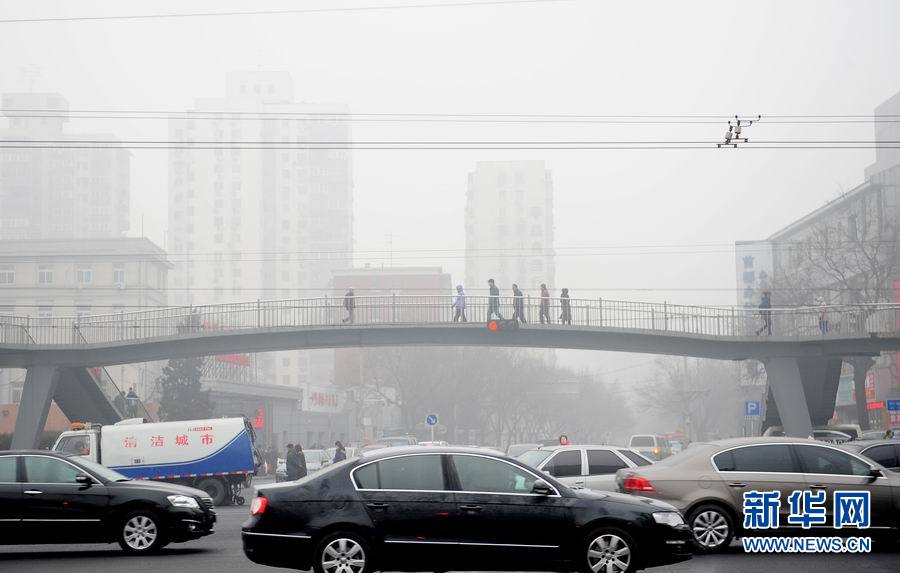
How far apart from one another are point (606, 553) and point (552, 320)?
30289 mm

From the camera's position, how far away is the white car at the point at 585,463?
18750 millimetres

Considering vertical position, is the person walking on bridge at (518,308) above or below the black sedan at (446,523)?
above

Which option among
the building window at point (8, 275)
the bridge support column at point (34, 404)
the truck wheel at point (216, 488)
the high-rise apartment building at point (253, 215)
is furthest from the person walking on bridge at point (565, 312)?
the high-rise apartment building at point (253, 215)

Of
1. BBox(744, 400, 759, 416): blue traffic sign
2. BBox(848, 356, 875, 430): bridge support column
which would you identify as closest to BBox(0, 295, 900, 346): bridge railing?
BBox(744, 400, 759, 416): blue traffic sign

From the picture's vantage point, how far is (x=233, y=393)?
7275 cm

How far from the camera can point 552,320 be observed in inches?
1651

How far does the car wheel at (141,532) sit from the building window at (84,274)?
3821 inches

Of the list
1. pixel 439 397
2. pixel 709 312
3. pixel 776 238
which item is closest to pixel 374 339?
pixel 709 312

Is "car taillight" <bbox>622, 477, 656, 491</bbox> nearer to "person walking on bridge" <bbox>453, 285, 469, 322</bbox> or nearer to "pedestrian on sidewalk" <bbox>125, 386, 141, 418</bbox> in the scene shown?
"person walking on bridge" <bbox>453, 285, 469, 322</bbox>

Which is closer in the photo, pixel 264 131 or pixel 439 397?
pixel 439 397

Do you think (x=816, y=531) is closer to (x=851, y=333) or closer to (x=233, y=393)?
(x=851, y=333)

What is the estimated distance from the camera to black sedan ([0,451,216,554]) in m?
15.2

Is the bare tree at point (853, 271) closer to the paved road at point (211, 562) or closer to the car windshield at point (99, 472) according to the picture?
the paved road at point (211, 562)

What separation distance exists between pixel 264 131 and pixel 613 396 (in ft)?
288
